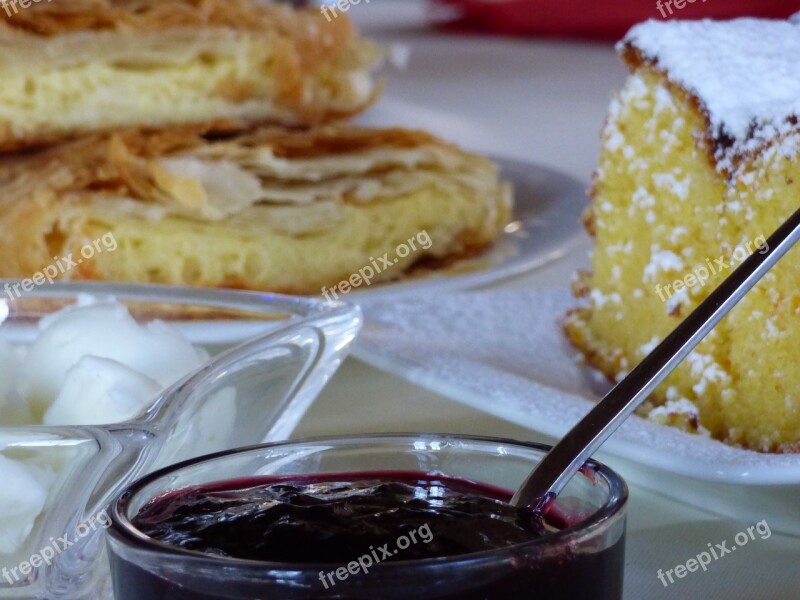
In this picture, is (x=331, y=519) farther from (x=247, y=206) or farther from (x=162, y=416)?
(x=247, y=206)

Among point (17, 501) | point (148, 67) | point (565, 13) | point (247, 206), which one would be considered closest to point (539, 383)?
point (17, 501)

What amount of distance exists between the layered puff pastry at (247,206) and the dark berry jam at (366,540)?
79cm

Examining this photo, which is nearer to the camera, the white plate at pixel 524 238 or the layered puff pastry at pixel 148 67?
the white plate at pixel 524 238

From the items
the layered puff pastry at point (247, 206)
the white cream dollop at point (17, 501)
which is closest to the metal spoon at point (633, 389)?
the white cream dollop at point (17, 501)

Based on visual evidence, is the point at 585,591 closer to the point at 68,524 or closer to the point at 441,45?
the point at 68,524

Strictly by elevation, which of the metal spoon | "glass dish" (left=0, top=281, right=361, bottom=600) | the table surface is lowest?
the table surface

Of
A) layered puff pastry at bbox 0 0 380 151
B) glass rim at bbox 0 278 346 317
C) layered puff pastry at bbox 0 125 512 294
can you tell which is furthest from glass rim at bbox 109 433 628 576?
layered puff pastry at bbox 0 0 380 151

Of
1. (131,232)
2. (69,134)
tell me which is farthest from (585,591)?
(69,134)

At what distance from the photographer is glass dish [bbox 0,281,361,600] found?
548 millimetres

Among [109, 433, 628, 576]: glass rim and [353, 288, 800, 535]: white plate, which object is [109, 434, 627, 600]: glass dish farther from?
[353, 288, 800, 535]: white plate

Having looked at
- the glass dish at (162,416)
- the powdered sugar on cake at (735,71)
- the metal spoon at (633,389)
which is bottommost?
the glass dish at (162,416)

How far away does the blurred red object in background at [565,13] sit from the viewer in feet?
9.27

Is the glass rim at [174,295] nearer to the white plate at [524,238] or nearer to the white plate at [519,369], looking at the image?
the white plate at [519,369]

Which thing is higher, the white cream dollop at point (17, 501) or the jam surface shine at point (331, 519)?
the jam surface shine at point (331, 519)
